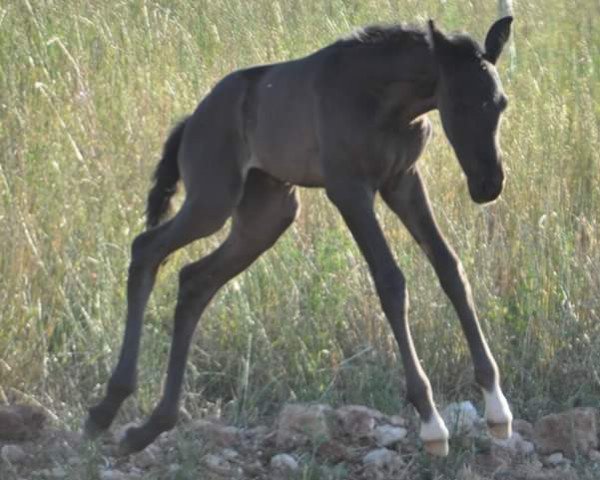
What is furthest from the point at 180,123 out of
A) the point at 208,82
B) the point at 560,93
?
the point at 560,93

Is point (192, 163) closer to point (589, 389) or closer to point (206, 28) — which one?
point (589, 389)

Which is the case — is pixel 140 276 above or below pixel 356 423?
above

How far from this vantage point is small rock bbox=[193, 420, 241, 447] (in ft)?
17.9

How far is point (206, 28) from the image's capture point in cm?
867

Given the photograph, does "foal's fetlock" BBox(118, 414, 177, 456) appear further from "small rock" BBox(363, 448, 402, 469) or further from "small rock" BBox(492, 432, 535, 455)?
"small rock" BBox(492, 432, 535, 455)

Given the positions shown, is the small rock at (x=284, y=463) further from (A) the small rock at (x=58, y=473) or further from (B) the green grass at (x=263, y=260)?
(A) the small rock at (x=58, y=473)

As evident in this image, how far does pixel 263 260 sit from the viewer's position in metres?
6.60

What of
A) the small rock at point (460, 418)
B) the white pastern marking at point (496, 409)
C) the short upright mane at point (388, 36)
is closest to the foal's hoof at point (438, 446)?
the white pastern marking at point (496, 409)

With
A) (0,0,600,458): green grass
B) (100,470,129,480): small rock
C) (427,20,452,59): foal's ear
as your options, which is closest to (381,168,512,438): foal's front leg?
(427,20,452,59): foal's ear

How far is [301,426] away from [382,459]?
1.04 ft

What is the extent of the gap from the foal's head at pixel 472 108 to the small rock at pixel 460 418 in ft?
4.00

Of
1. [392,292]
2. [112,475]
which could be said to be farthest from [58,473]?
[392,292]

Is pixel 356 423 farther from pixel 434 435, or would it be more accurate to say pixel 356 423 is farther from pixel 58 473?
pixel 58 473

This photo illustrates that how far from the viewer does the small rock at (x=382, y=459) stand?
5348 mm
